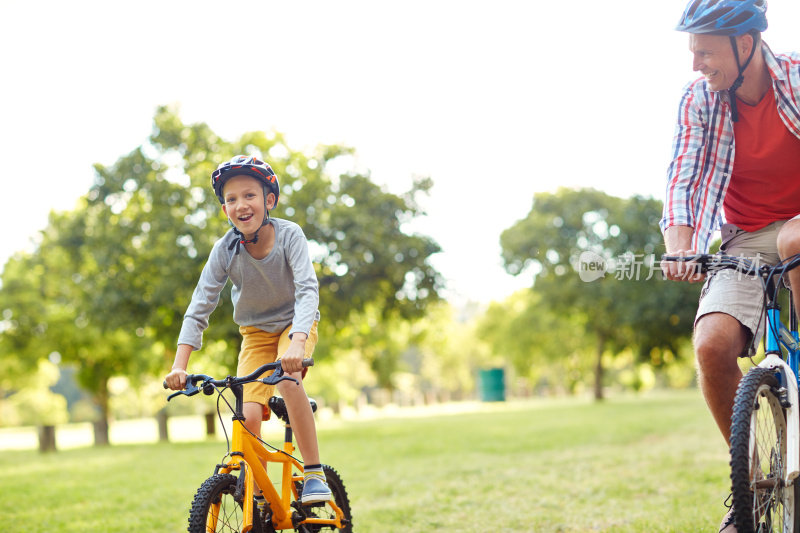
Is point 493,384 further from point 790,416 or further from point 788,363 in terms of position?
point 790,416

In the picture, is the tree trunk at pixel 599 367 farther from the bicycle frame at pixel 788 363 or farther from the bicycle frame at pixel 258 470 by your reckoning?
the bicycle frame at pixel 788 363

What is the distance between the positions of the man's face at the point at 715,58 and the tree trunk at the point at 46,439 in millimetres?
20164

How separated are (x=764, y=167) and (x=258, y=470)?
267 cm

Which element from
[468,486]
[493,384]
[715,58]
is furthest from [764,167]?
[493,384]

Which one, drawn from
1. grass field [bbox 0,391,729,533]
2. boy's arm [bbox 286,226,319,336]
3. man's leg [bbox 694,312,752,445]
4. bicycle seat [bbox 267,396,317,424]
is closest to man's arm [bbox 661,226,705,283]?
man's leg [bbox 694,312,752,445]

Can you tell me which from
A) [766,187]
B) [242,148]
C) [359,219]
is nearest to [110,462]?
[359,219]

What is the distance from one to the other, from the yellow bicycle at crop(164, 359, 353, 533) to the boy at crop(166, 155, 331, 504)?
111 millimetres

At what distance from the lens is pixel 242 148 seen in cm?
2025

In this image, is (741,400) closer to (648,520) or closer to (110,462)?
(648,520)

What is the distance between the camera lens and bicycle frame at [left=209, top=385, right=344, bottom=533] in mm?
3455

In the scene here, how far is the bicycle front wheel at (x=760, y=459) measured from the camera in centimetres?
285

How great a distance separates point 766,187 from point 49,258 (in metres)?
26.0

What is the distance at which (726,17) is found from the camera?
3.24 m

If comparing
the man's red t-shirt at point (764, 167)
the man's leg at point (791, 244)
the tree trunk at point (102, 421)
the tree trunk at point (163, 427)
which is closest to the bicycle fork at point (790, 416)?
the man's leg at point (791, 244)
